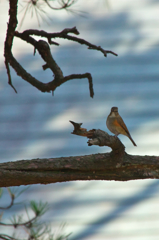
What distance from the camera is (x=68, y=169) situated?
2.10 metres

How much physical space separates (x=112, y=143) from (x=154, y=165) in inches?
20.5

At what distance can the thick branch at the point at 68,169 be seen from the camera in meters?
2.04

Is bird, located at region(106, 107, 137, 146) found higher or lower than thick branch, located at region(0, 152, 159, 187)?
higher

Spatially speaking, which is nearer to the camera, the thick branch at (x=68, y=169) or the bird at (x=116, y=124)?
the thick branch at (x=68, y=169)

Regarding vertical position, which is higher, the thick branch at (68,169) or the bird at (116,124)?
the bird at (116,124)

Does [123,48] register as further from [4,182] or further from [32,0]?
[4,182]

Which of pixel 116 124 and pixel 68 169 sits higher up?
pixel 116 124

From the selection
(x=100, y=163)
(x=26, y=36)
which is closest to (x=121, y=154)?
(x=100, y=163)

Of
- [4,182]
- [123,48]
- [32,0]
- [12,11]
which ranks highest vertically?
[123,48]

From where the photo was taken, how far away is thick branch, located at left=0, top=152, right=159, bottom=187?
2.04 m

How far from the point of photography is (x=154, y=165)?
7.36 ft

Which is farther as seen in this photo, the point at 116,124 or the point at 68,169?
the point at 116,124

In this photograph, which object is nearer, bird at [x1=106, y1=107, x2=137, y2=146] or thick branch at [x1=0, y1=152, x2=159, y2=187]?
thick branch at [x1=0, y1=152, x2=159, y2=187]

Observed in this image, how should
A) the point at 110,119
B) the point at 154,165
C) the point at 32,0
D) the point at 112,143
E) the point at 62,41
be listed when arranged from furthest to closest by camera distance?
the point at 62,41
the point at 110,119
the point at 32,0
the point at 154,165
the point at 112,143
